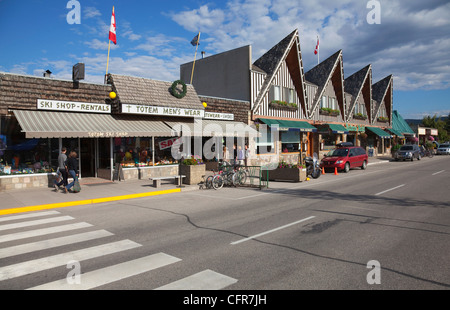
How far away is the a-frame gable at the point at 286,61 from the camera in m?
24.8

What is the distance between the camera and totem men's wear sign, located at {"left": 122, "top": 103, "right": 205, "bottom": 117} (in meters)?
16.0

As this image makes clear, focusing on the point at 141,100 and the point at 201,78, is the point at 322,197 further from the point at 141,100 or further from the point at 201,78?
the point at 201,78

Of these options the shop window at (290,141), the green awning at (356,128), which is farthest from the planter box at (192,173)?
the green awning at (356,128)

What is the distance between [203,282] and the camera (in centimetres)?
429

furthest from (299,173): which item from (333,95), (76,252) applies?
(333,95)

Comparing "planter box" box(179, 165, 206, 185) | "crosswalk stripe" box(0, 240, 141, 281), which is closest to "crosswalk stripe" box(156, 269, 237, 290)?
"crosswalk stripe" box(0, 240, 141, 281)

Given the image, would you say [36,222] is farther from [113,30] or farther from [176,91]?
[113,30]

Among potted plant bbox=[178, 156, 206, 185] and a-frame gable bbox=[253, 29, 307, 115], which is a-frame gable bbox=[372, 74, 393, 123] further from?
potted plant bbox=[178, 156, 206, 185]

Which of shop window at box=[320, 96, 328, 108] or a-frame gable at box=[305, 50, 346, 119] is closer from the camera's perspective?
Answer: a-frame gable at box=[305, 50, 346, 119]

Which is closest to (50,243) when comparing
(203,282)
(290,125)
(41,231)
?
(41,231)

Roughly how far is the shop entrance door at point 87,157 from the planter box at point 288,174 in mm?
9953

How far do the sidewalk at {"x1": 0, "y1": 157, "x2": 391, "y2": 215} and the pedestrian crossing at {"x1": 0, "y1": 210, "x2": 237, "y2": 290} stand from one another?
1780 mm

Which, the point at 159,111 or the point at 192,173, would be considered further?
the point at 159,111

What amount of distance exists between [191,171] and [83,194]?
15.9 feet
